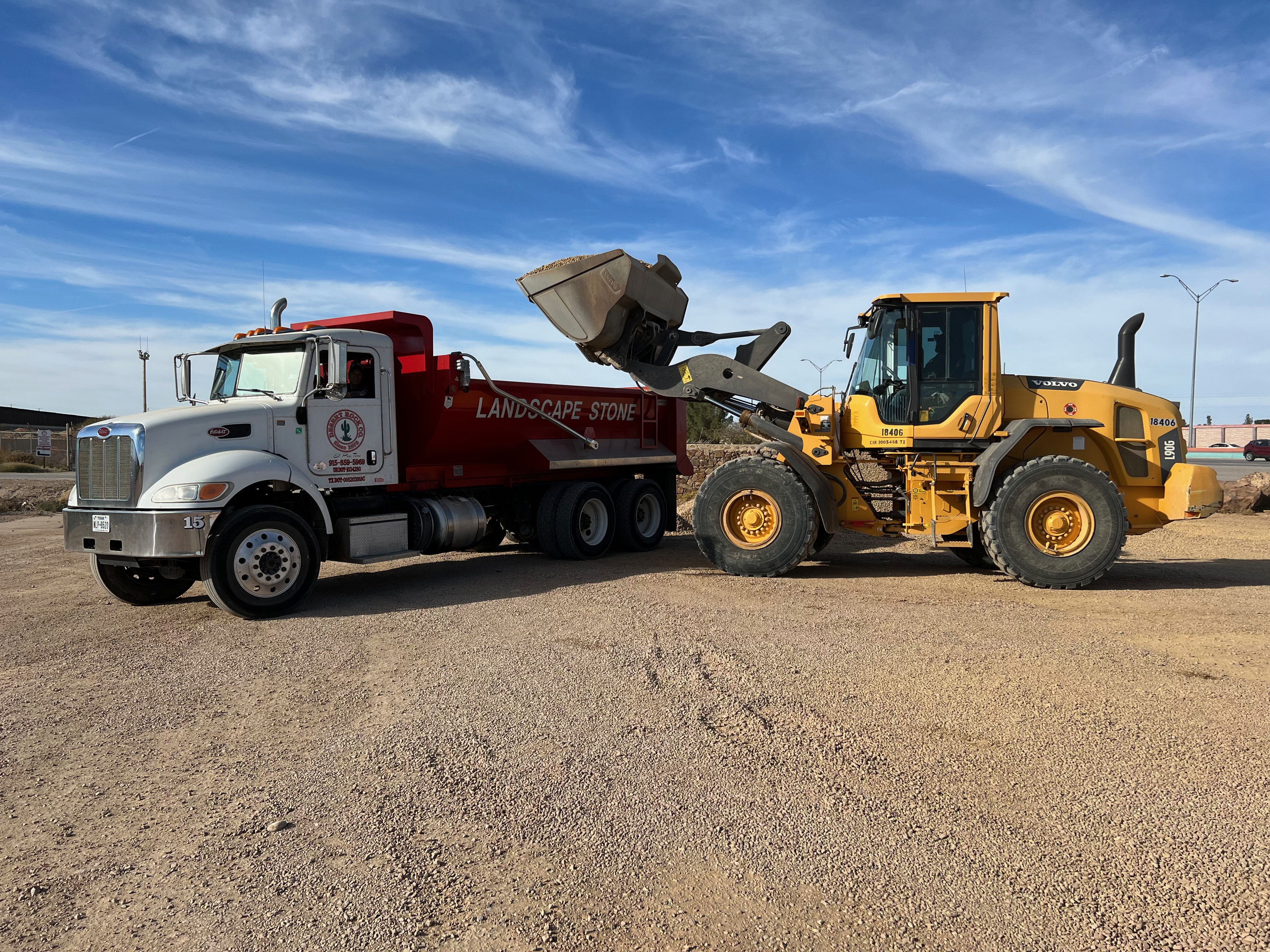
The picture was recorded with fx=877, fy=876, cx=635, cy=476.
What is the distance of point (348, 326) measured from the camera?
33.8 feet

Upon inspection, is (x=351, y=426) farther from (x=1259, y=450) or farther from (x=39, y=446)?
(x=1259, y=450)

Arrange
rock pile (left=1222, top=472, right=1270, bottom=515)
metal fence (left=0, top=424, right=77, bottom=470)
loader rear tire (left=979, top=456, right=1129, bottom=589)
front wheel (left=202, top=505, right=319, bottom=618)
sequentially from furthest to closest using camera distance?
1. metal fence (left=0, top=424, right=77, bottom=470)
2. rock pile (left=1222, top=472, right=1270, bottom=515)
3. loader rear tire (left=979, top=456, right=1129, bottom=589)
4. front wheel (left=202, top=505, right=319, bottom=618)

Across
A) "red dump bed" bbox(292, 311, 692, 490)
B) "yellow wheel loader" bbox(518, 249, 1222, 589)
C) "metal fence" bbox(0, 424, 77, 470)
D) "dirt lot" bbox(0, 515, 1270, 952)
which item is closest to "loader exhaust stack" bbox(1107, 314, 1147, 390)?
"yellow wheel loader" bbox(518, 249, 1222, 589)

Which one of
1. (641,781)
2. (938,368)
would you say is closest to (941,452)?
(938,368)

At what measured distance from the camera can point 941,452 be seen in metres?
9.90

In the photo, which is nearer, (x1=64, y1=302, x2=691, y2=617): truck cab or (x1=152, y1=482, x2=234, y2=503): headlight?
(x1=152, y1=482, x2=234, y2=503): headlight

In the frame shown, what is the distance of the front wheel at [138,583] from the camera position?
845 centimetres

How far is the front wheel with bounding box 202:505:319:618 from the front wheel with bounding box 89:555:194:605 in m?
1.13

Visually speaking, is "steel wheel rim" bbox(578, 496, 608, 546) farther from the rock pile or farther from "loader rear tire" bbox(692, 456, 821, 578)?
the rock pile

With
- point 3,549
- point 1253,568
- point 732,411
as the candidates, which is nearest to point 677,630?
point 732,411

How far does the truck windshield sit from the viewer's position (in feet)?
29.3

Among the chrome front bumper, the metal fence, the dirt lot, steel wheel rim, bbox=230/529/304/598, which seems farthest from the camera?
the metal fence

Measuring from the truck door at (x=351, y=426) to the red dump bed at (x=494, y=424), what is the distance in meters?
0.46

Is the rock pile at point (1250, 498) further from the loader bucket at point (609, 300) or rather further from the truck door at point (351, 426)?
the truck door at point (351, 426)
